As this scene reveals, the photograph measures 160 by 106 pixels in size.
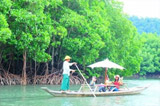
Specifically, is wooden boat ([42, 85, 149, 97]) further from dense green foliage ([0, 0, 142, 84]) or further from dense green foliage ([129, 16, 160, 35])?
dense green foliage ([129, 16, 160, 35])

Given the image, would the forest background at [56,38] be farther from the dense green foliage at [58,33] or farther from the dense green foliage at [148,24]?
the dense green foliage at [148,24]

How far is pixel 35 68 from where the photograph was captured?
79.8 ft

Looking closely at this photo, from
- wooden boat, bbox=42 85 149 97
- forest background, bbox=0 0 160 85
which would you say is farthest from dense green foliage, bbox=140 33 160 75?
wooden boat, bbox=42 85 149 97

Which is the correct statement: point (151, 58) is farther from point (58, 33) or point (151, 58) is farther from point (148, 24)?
point (148, 24)

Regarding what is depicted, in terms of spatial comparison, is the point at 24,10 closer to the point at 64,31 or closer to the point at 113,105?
the point at 64,31

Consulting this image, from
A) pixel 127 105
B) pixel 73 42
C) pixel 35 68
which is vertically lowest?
pixel 127 105

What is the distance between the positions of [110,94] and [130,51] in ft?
59.6

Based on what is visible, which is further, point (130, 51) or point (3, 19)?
point (130, 51)

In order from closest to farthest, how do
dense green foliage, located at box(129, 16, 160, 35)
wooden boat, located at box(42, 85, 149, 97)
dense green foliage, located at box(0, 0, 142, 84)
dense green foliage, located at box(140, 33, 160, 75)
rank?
wooden boat, located at box(42, 85, 149, 97)
dense green foliage, located at box(0, 0, 142, 84)
dense green foliage, located at box(140, 33, 160, 75)
dense green foliage, located at box(129, 16, 160, 35)

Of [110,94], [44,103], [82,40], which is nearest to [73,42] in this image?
[82,40]

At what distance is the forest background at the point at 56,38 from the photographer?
21.3 m

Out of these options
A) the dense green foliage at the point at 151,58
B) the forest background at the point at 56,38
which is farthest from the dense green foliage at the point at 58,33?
the dense green foliage at the point at 151,58

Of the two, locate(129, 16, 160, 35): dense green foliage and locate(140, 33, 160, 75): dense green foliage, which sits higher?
locate(129, 16, 160, 35): dense green foliage

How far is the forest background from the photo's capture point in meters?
21.3
